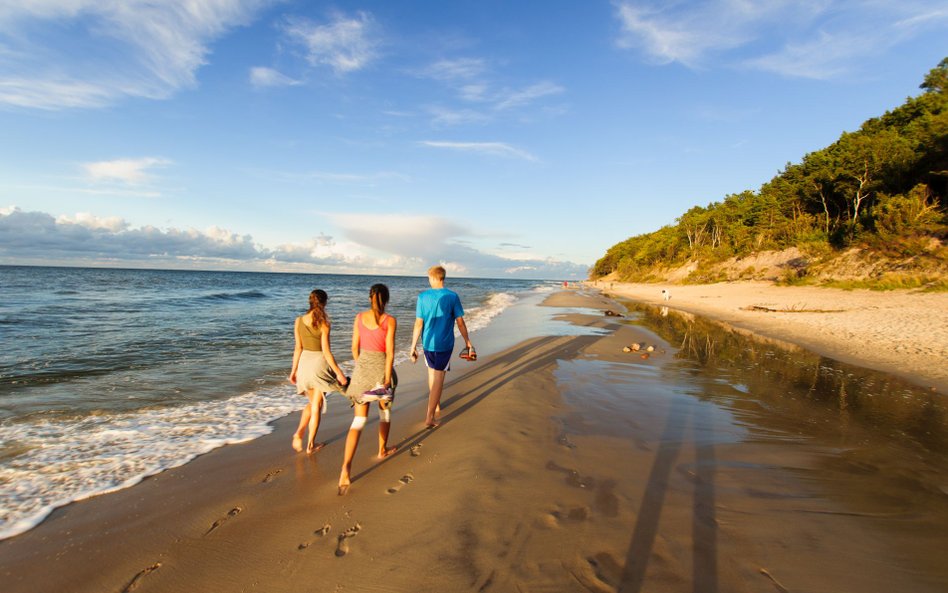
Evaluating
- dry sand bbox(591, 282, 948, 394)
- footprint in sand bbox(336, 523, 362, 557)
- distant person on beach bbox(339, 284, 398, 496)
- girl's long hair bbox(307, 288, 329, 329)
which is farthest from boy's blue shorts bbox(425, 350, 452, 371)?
dry sand bbox(591, 282, 948, 394)

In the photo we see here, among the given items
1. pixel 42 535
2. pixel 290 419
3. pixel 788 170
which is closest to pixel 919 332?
pixel 290 419

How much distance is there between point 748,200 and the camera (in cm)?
6103

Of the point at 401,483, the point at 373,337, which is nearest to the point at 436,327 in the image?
the point at 373,337

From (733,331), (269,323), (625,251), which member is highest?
(625,251)

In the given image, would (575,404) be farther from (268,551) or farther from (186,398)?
(186,398)

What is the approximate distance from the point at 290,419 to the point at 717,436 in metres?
6.50

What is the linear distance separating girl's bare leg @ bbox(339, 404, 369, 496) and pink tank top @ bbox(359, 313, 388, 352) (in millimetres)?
630

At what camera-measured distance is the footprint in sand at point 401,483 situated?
4078 millimetres

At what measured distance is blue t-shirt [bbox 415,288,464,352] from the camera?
5.85 metres

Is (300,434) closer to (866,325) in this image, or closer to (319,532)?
(319,532)

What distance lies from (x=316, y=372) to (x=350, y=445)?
1.09 meters

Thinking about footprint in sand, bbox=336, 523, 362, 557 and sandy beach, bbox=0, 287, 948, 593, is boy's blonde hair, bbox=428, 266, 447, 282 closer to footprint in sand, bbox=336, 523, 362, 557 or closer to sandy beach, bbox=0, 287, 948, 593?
sandy beach, bbox=0, 287, 948, 593

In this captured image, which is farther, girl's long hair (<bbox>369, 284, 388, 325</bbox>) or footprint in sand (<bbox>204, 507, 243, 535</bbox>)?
girl's long hair (<bbox>369, 284, 388, 325</bbox>)

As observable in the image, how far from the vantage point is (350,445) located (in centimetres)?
425
